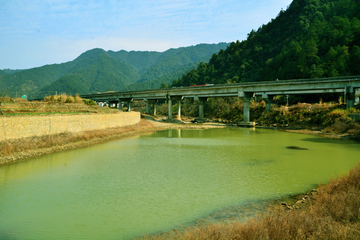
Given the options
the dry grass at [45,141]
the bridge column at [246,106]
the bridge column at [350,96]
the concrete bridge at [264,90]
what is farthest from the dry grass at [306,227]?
the bridge column at [246,106]

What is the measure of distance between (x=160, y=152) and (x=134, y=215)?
14952 millimetres

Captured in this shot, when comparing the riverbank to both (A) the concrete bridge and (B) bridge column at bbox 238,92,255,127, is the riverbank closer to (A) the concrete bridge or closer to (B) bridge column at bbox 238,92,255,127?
(B) bridge column at bbox 238,92,255,127

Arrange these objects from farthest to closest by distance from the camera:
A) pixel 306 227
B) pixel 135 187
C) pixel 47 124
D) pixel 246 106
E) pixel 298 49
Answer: pixel 298 49 < pixel 246 106 < pixel 47 124 < pixel 135 187 < pixel 306 227

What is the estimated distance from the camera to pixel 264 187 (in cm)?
1388

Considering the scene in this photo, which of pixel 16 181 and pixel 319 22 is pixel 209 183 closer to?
pixel 16 181

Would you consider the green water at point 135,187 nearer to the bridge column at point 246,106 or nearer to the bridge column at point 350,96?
the bridge column at point 350,96

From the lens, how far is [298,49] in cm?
7519

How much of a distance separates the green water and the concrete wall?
129 inches

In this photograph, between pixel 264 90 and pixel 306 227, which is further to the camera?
pixel 264 90

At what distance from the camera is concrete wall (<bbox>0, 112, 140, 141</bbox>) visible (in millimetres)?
20906

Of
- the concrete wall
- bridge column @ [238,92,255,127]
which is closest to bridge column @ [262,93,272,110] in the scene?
bridge column @ [238,92,255,127]

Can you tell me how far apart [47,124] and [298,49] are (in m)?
72.2

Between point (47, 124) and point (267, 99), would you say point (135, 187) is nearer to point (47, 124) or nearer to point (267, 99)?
point (47, 124)

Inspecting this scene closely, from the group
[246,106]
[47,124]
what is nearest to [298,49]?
→ [246,106]
